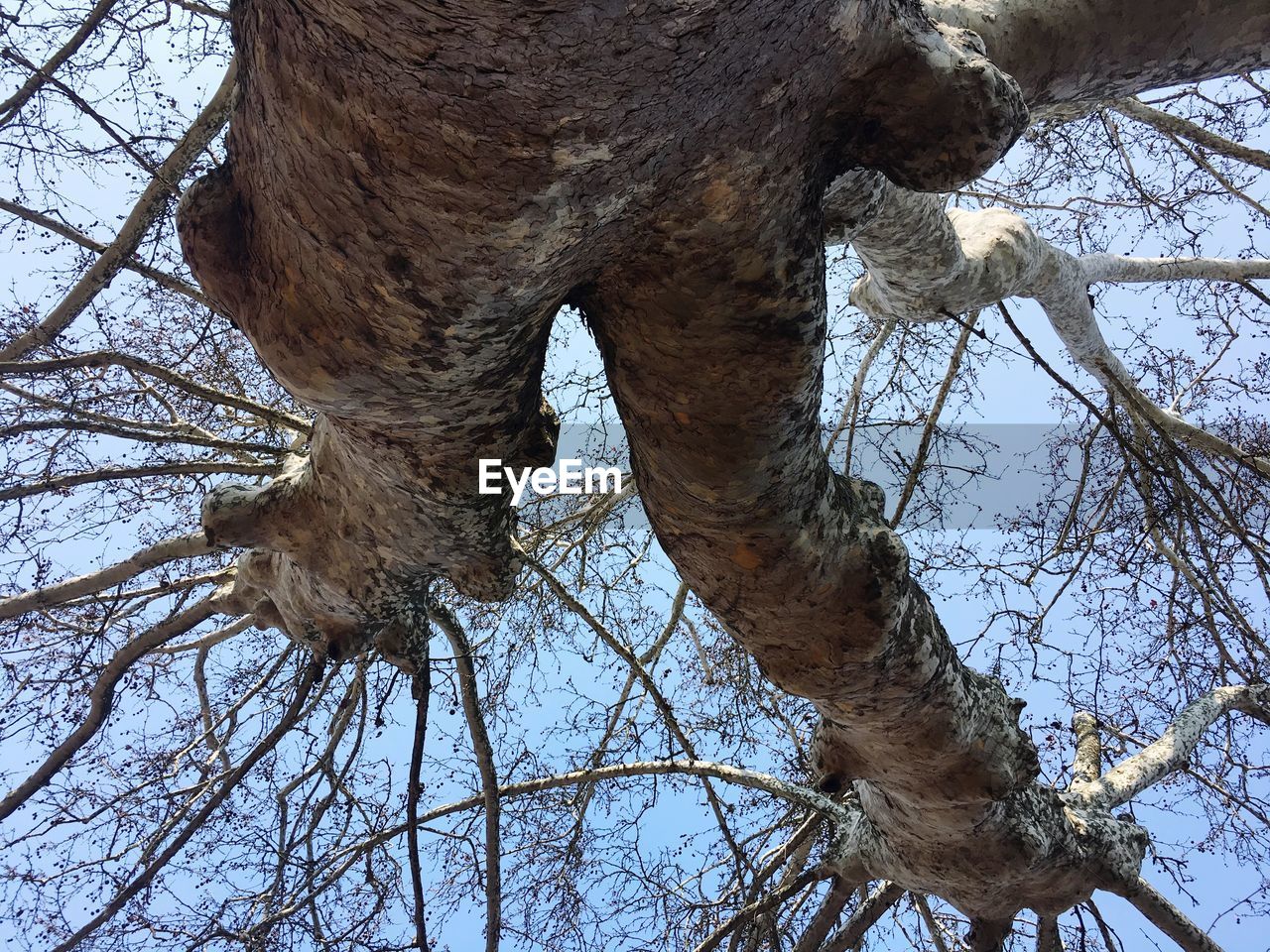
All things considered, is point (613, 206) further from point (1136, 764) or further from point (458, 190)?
point (1136, 764)

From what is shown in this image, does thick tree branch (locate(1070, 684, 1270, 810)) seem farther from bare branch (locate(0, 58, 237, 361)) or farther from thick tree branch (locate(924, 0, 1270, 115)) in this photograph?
bare branch (locate(0, 58, 237, 361))

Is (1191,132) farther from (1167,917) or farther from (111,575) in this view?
(111,575)

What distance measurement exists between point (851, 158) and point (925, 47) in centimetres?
19

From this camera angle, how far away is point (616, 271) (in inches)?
50.0

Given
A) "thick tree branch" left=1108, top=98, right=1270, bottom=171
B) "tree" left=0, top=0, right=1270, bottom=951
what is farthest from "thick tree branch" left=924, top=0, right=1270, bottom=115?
"thick tree branch" left=1108, top=98, right=1270, bottom=171

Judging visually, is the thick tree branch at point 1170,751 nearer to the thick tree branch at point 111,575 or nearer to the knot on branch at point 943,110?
the knot on branch at point 943,110

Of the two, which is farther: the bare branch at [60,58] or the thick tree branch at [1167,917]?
the thick tree branch at [1167,917]

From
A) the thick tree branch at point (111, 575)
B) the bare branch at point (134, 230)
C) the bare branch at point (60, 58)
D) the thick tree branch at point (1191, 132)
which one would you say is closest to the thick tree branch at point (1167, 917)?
the thick tree branch at point (1191, 132)

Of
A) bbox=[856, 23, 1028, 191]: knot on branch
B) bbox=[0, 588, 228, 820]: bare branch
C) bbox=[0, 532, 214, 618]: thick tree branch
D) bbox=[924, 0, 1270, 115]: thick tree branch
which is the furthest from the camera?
bbox=[0, 532, 214, 618]: thick tree branch

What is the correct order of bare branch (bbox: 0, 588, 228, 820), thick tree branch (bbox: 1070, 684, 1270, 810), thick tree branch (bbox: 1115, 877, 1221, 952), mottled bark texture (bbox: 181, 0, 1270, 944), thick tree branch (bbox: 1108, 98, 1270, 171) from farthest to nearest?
thick tree branch (bbox: 1108, 98, 1270, 171), thick tree branch (bbox: 1070, 684, 1270, 810), thick tree branch (bbox: 1115, 877, 1221, 952), bare branch (bbox: 0, 588, 228, 820), mottled bark texture (bbox: 181, 0, 1270, 944)

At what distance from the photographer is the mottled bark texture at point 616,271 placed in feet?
2.94

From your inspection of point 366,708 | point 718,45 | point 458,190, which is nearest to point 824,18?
point 718,45

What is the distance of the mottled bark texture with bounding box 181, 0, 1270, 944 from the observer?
0.90 meters

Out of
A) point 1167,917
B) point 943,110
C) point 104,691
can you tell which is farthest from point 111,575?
point 1167,917
